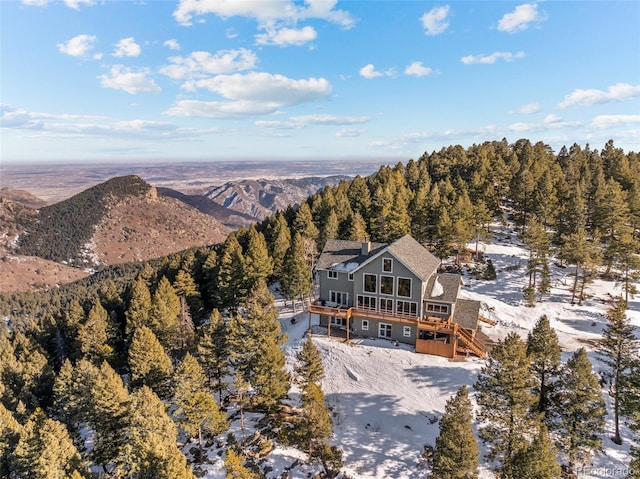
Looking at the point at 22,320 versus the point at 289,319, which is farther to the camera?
the point at 22,320

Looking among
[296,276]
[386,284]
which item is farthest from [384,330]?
[296,276]

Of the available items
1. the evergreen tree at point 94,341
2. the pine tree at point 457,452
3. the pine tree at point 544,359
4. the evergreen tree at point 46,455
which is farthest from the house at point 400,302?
the evergreen tree at point 94,341

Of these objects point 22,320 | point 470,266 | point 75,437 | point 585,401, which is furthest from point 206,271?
point 22,320

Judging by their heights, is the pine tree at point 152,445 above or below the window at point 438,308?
below

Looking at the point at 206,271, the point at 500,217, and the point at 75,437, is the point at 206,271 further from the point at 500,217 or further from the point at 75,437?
the point at 500,217

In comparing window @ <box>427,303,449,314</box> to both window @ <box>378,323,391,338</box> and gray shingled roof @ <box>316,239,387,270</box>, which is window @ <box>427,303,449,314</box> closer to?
window @ <box>378,323,391,338</box>

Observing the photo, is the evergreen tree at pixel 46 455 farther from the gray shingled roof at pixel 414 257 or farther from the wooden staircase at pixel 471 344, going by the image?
the wooden staircase at pixel 471 344
